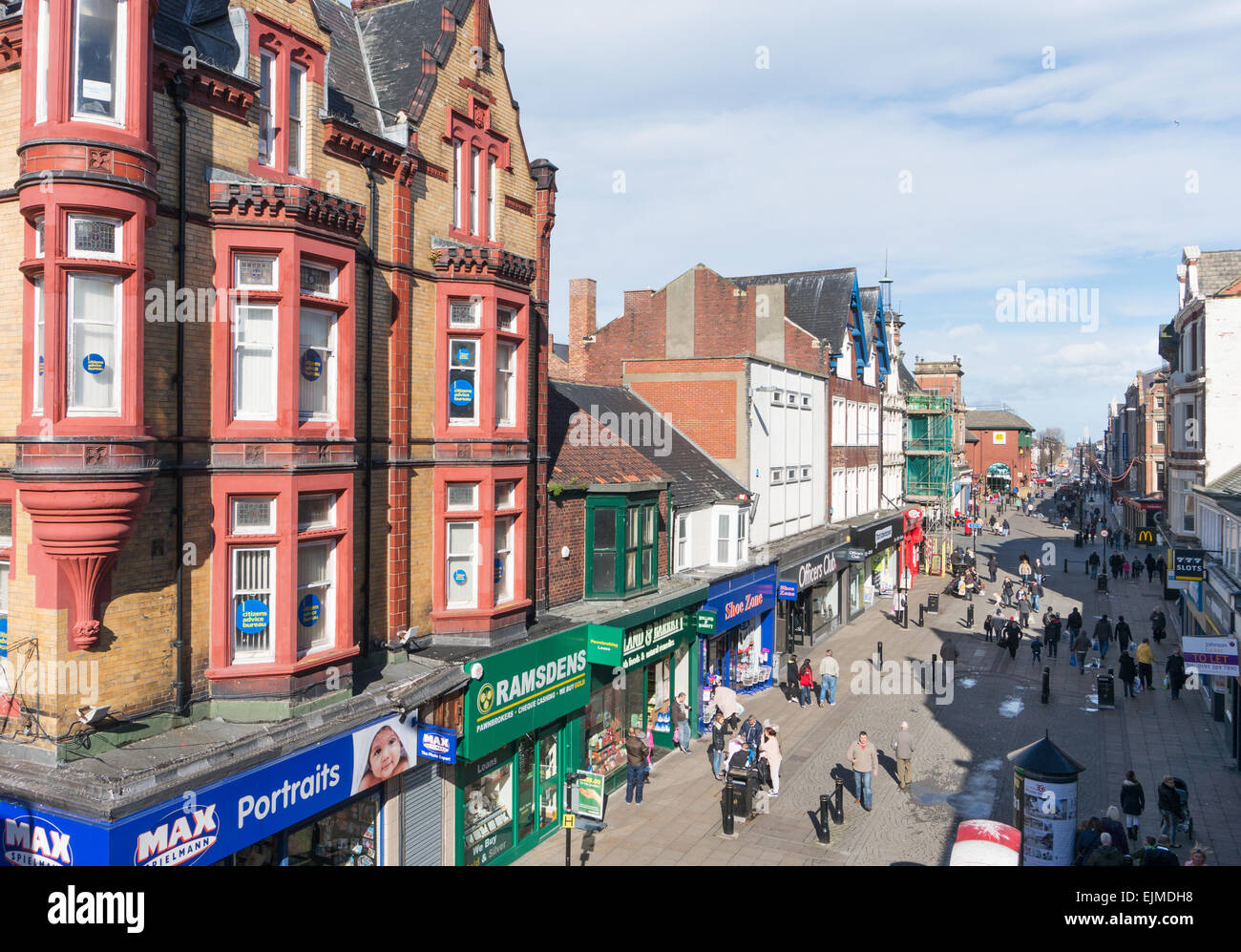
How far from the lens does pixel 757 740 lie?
1886 centimetres

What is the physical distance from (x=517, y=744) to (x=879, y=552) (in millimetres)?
30446

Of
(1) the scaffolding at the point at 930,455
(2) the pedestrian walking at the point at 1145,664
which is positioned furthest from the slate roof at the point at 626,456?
(1) the scaffolding at the point at 930,455

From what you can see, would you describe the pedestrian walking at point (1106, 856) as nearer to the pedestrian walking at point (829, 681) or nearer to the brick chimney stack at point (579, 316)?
the pedestrian walking at point (829, 681)

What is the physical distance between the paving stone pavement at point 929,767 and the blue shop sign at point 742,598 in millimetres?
2573

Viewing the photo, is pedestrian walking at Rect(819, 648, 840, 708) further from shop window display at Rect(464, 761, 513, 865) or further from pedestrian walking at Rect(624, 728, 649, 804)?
shop window display at Rect(464, 761, 513, 865)

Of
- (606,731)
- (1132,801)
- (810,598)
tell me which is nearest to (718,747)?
(606,731)

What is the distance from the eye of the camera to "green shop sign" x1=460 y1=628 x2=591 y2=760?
13.6 m

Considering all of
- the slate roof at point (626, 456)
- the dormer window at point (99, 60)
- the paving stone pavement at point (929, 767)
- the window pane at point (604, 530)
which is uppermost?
the dormer window at point (99, 60)

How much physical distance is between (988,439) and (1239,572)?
3914 inches

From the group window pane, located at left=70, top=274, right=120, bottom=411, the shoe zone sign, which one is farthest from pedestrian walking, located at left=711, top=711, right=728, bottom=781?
window pane, located at left=70, top=274, right=120, bottom=411

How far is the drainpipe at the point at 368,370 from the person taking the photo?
12.6 meters

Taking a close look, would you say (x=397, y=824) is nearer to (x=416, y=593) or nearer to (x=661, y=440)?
(x=416, y=593)

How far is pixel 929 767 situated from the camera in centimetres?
1977
